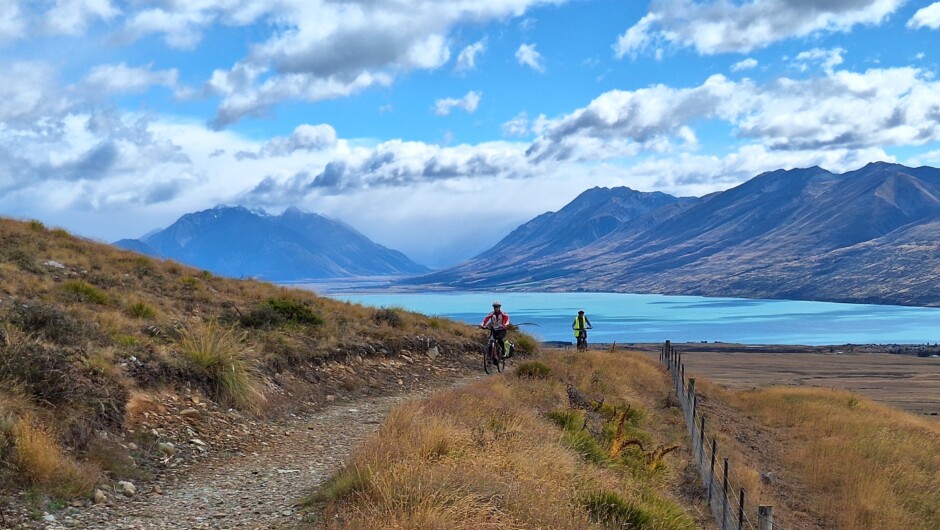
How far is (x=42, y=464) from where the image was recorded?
7.31m

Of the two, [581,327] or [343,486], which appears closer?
[343,486]

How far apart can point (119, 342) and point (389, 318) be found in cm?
1206

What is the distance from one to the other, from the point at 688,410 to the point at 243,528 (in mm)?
18077

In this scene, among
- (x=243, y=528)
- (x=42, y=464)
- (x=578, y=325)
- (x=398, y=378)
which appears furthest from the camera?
(x=578, y=325)

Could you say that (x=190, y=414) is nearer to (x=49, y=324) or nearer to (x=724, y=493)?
(x=49, y=324)

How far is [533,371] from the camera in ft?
63.5

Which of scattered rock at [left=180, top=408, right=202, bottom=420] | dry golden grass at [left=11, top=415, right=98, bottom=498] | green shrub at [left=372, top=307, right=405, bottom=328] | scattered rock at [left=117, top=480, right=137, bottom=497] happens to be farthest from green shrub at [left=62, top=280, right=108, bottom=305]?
green shrub at [left=372, top=307, right=405, bottom=328]

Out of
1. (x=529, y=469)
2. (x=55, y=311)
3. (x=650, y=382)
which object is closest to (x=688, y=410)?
(x=650, y=382)

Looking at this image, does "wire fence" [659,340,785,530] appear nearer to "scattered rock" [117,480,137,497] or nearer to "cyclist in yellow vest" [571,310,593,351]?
"cyclist in yellow vest" [571,310,593,351]

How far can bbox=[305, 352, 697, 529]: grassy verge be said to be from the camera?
6367 mm

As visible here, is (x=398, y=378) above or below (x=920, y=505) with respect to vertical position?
above

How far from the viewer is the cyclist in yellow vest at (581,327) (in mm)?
27323

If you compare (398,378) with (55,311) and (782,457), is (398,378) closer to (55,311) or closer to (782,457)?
(55,311)

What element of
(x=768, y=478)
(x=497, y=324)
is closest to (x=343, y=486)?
(x=497, y=324)
